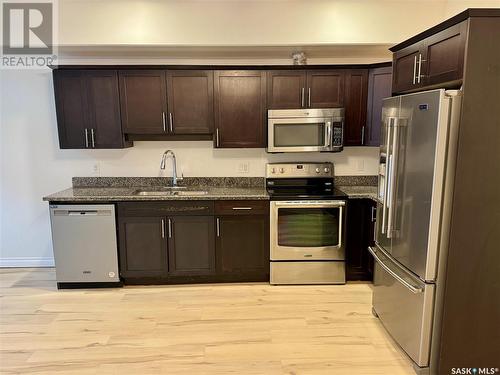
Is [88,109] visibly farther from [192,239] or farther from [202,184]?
[192,239]

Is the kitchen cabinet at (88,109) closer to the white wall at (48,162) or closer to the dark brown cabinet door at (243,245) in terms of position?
the white wall at (48,162)

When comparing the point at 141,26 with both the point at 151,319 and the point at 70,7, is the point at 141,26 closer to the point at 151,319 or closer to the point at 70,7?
the point at 70,7

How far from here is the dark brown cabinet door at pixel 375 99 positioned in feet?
11.3

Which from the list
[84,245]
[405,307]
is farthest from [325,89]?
[84,245]

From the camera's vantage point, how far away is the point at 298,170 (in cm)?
390

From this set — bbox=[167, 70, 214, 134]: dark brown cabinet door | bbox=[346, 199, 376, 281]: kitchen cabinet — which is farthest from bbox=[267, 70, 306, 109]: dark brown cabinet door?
bbox=[346, 199, 376, 281]: kitchen cabinet

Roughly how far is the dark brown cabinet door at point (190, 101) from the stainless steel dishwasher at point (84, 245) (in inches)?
42.8

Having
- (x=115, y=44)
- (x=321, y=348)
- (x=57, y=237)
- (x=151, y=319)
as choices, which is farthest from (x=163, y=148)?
(x=321, y=348)

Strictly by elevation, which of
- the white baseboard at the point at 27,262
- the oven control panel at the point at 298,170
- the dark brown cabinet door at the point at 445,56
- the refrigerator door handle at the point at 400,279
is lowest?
the white baseboard at the point at 27,262

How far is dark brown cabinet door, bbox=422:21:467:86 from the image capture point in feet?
6.21

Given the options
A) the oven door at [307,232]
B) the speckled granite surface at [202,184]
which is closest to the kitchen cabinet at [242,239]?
the oven door at [307,232]

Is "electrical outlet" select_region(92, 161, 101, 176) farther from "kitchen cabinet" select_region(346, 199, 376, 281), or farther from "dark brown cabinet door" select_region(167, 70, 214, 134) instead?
"kitchen cabinet" select_region(346, 199, 376, 281)

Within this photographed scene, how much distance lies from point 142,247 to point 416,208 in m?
2.51

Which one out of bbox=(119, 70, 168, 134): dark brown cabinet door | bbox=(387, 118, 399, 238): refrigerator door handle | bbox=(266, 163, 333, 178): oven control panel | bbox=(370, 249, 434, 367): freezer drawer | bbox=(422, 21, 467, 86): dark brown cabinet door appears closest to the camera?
bbox=(422, 21, 467, 86): dark brown cabinet door
